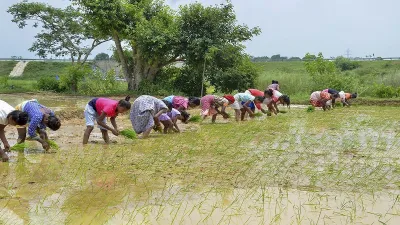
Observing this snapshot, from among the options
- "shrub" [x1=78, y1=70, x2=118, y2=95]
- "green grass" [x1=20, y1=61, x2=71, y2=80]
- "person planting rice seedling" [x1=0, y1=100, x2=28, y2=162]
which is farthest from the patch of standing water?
"green grass" [x1=20, y1=61, x2=71, y2=80]

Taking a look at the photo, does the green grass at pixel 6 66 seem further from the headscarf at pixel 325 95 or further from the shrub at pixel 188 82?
the headscarf at pixel 325 95

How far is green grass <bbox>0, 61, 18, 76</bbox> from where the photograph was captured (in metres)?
47.0

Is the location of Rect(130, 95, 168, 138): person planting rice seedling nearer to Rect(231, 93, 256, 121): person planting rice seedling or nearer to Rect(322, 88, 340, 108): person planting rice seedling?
Rect(231, 93, 256, 121): person planting rice seedling

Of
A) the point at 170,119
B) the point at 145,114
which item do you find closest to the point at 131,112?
the point at 145,114

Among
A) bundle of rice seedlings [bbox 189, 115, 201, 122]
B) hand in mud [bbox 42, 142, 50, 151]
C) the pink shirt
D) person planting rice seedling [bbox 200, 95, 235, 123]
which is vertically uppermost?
the pink shirt

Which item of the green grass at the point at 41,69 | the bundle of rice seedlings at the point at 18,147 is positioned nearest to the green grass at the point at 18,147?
the bundle of rice seedlings at the point at 18,147

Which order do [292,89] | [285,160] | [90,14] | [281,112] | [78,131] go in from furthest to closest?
[292,89], [90,14], [281,112], [78,131], [285,160]

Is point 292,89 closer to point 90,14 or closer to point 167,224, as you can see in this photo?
point 90,14

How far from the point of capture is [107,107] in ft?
25.7

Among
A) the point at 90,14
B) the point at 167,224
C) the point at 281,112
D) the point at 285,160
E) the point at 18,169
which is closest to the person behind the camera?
the point at 167,224

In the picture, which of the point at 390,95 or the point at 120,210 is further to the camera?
the point at 390,95

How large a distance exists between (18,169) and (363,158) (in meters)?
4.58

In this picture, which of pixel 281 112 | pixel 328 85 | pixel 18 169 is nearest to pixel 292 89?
pixel 328 85

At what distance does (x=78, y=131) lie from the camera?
32.8 ft
